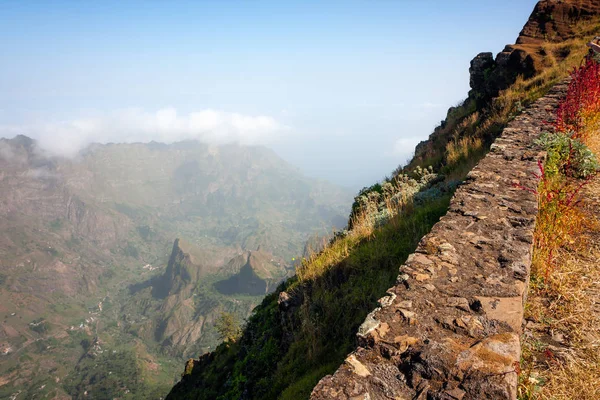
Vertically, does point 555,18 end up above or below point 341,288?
above

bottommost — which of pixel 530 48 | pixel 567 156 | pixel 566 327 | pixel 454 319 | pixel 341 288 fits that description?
pixel 341 288

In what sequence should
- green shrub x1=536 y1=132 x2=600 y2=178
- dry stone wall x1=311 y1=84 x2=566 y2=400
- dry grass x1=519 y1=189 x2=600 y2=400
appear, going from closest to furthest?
1. dry stone wall x1=311 y1=84 x2=566 y2=400
2. dry grass x1=519 y1=189 x2=600 y2=400
3. green shrub x1=536 y1=132 x2=600 y2=178

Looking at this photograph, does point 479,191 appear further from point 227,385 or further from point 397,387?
point 227,385

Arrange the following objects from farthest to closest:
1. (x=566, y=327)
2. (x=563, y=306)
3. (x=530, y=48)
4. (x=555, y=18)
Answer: (x=555, y=18) → (x=530, y=48) → (x=563, y=306) → (x=566, y=327)

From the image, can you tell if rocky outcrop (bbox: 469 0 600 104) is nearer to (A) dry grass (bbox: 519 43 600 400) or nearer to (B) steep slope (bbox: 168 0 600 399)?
(B) steep slope (bbox: 168 0 600 399)

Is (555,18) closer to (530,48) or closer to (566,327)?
(530,48)

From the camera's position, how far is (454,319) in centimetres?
297

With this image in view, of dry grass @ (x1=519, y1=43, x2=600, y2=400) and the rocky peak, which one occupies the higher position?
the rocky peak

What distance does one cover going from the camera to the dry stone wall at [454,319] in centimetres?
249

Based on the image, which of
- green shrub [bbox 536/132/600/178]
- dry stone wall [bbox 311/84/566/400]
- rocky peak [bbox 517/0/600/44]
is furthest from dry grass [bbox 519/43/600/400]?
rocky peak [bbox 517/0/600/44]

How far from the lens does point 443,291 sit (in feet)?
11.1

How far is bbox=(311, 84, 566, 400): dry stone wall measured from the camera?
249cm

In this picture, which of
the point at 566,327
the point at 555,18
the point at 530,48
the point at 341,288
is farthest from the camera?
the point at 555,18

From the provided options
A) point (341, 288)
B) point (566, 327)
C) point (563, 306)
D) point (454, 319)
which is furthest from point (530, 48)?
point (454, 319)
